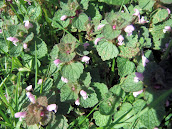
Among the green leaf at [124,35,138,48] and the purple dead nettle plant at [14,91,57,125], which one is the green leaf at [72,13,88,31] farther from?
the purple dead nettle plant at [14,91,57,125]

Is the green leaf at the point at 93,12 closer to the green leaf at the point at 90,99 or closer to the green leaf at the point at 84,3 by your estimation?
the green leaf at the point at 84,3

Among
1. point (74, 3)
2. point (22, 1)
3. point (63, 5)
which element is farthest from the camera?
point (22, 1)

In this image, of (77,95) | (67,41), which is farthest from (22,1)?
(77,95)

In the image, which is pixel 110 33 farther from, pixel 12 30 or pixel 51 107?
pixel 12 30

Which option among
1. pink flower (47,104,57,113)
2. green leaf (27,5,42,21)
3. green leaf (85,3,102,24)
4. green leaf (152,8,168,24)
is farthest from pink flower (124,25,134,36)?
green leaf (27,5,42,21)

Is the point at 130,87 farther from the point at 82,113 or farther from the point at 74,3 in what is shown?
the point at 74,3

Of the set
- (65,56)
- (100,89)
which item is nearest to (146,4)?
(100,89)
